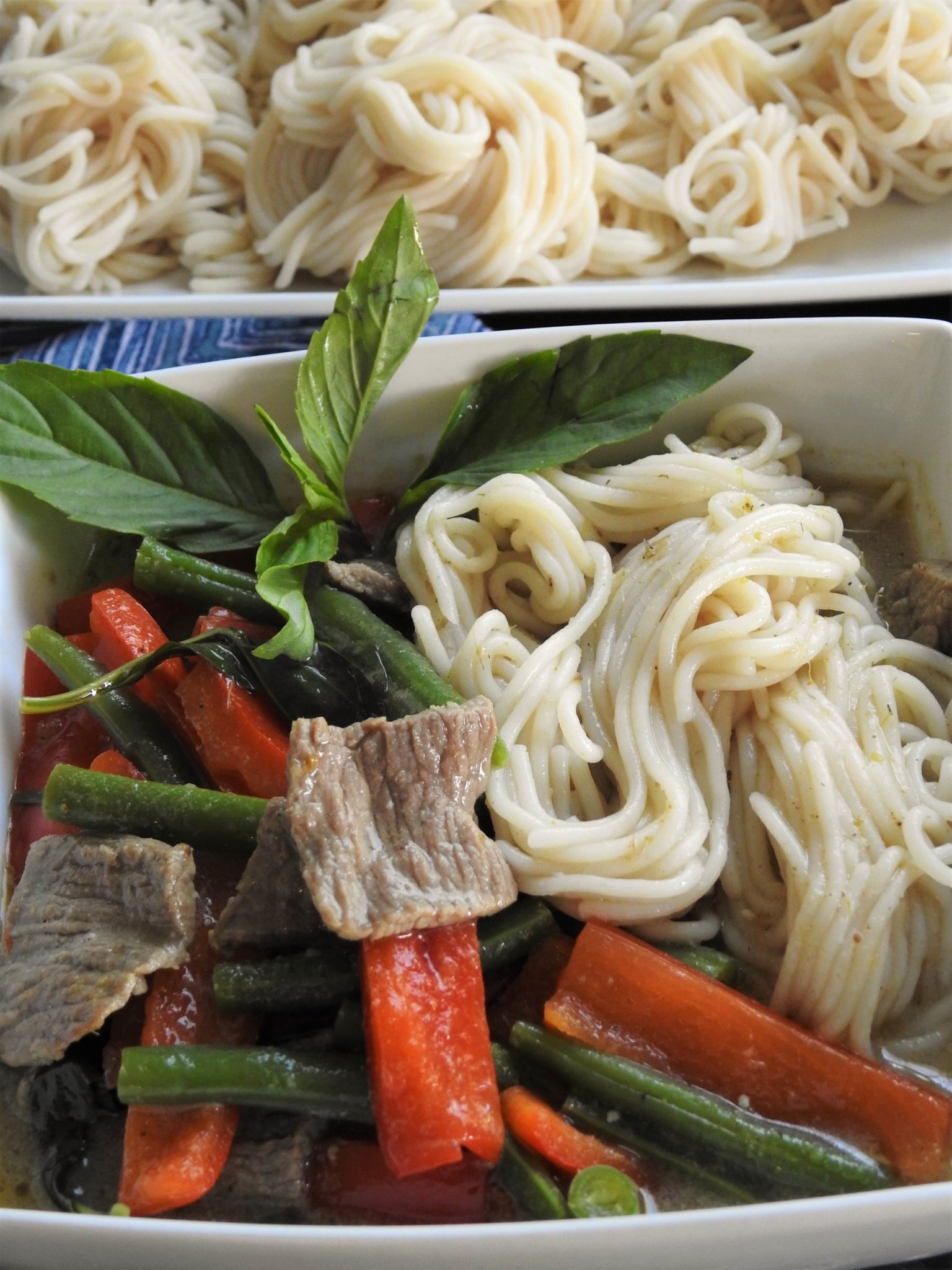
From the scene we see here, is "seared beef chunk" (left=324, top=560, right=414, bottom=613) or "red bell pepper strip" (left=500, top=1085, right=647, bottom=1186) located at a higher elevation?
"seared beef chunk" (left=324, top=560, right=414, bottom=613)

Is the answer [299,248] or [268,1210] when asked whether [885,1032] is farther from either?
[299,248]

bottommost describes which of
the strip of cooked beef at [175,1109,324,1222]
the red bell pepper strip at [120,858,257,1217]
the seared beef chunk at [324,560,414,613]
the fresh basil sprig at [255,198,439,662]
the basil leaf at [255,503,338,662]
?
the strip of cooked beef at [175,1109,324,1222]

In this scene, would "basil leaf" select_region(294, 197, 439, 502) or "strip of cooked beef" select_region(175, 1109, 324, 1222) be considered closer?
"strip of cooked beef" select_region(175, 1109, 324, 1222)

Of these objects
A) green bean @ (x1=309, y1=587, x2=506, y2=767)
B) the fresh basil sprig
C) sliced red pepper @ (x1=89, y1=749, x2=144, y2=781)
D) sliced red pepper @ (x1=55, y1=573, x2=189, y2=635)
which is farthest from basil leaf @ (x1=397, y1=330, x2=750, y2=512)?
sliced red pepper @ (x1=89, y1=749, x2=144, y2=781)

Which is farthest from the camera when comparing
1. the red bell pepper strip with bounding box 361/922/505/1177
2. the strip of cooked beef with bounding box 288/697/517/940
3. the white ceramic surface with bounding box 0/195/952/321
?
the white ceramic surface with bounding box 0/195/952/321

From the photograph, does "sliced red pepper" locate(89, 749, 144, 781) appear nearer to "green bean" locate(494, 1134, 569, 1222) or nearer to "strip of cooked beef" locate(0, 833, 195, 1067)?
"strip of cooked beef" locate(0, 833, 195, 1067)

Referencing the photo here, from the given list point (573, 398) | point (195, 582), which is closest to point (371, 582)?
point (195, 582)

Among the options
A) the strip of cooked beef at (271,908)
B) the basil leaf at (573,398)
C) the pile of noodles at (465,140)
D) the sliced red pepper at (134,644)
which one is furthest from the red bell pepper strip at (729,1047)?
the pile of noodles at (465,140)

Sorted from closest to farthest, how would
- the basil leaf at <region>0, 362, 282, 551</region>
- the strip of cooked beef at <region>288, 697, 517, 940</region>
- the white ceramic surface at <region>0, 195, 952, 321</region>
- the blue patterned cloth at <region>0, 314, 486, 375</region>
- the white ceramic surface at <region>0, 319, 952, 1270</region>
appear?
1. the white ceramic surface at <region>0, 319, 952, 1270</region>
2. the strip of cooked beef at <region>288, 697, 517, 940</region>
3. the basil leaf at <region>0, 362, 282, 551</region>
4. the white ceramic surface at <region>0, 195, 952, 321</region>
5. the blue patterned cloth at <region>0, 314, 486, 375</region>
